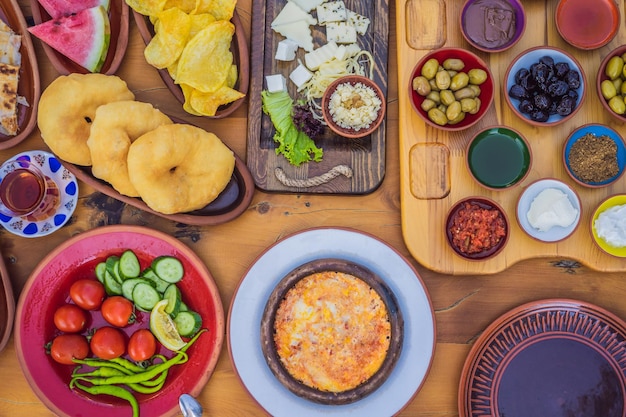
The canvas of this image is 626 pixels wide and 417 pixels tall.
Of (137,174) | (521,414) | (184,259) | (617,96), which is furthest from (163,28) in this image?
(521,414)

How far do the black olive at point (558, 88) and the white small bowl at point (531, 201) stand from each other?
1.23 feet

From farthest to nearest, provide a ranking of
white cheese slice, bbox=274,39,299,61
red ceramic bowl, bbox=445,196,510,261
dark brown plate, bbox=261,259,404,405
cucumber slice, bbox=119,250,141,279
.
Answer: white cheese slice, bbox=274,39,299,61 → cucumber slice, bbox=119,250,141,279 → red ceramic bowl, bbox=445,196,510,261 → dark brown plate, bbox=261,259,404,405

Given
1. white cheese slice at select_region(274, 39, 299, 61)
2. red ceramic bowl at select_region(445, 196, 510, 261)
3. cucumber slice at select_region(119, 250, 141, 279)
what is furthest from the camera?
white cheese slice at select_region(274, 39, 299, 61)

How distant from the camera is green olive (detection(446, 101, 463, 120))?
8.13 feet

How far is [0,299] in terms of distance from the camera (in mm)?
2531

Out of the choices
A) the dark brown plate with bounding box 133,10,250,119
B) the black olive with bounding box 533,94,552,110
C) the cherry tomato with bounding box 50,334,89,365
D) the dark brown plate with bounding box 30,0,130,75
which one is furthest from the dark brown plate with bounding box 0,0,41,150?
the black olive with bounding box 533,94,552,110

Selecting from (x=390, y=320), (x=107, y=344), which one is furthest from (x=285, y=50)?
(x=107, y=344)

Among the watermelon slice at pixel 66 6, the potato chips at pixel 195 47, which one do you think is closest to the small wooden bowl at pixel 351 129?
the potato chips at pixel 195 47

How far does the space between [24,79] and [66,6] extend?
1.32 feet

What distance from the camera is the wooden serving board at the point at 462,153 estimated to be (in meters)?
2.51

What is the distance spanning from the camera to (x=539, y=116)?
248 cm

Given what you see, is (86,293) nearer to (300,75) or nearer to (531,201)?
(300,75)

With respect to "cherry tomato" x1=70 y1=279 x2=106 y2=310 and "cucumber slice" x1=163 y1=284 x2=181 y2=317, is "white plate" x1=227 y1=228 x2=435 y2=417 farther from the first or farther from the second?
"cherry tomato" x1=70 y1=279 x2=106 y2=310

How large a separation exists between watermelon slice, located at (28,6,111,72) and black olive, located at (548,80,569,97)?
6.58 ft
